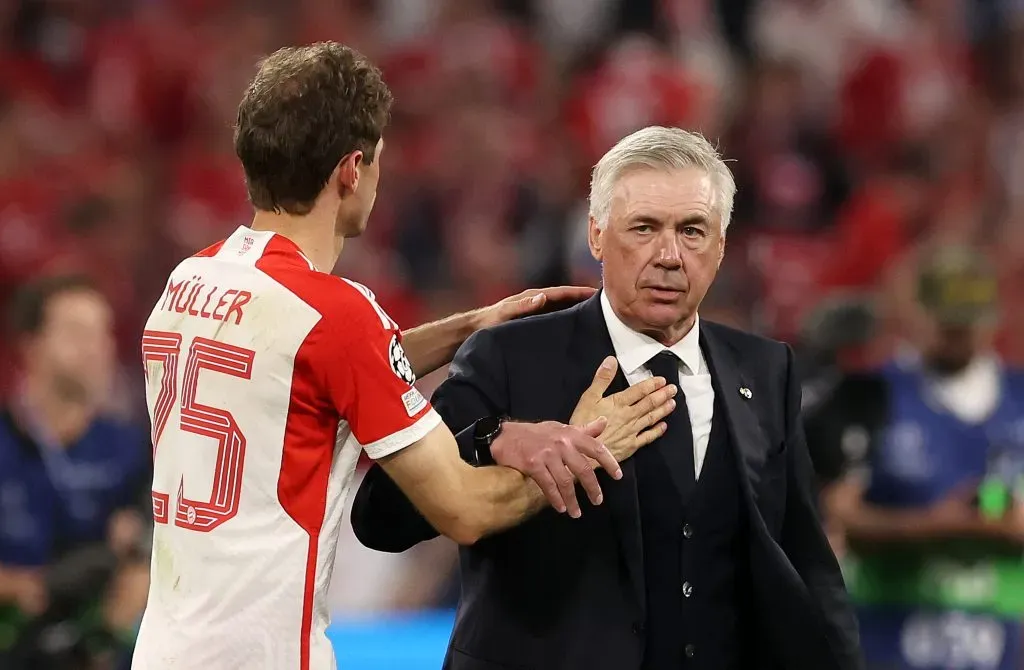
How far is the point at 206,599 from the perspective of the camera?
2498 mm

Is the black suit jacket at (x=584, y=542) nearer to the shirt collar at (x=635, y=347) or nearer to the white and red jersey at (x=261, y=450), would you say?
the shirt collar at (x=635, y=347)

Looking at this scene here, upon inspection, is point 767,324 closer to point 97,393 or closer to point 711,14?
point 711,14

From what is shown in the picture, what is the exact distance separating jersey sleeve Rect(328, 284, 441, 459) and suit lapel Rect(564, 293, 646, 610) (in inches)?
15.9

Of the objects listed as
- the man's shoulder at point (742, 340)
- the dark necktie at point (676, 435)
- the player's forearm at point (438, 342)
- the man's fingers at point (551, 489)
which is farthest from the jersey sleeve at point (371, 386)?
the man's shoulder at point (742, 340)

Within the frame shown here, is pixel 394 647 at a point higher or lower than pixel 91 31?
lower

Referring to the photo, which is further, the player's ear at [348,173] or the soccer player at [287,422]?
the player's ear at [348,173]

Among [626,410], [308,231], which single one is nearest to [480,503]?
[626,410]

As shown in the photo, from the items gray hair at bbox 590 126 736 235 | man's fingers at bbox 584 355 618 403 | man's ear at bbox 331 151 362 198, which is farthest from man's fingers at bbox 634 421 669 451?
man's ear at bbox 331 151 362 198

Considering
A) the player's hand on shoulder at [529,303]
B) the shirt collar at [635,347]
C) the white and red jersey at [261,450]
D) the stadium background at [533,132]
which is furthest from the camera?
the stadium background at [533,132]

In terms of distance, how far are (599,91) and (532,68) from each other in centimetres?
53

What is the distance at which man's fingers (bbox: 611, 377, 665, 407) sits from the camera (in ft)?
9.18

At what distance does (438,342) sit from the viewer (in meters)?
3.23

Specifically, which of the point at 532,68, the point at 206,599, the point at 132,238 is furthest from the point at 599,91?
the point at 206,599

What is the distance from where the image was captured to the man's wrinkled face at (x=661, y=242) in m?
2.87
